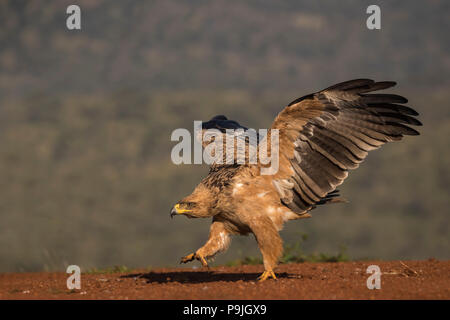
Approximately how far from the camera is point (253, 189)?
8297 mm

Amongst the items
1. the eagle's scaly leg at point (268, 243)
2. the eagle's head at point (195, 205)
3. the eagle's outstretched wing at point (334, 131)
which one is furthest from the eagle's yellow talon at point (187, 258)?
the eagle's outstretched wing at point (334, 131)

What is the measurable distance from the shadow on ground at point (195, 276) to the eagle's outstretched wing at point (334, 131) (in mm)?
1585

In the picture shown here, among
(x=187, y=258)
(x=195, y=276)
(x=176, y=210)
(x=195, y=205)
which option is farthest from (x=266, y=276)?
(x=195, y=276)

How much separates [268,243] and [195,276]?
1.72 m

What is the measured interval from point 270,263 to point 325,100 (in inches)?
95.3

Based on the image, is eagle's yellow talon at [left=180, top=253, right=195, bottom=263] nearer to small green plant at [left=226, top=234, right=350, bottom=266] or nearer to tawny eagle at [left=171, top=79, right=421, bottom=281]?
tawny eagle at [left=171, top=79, right=421, bottom=281]

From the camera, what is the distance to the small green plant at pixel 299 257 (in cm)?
1127

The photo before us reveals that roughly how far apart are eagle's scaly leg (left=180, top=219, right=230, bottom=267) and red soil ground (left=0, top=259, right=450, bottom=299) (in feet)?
1.23

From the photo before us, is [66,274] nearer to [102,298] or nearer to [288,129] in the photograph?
[102,298]

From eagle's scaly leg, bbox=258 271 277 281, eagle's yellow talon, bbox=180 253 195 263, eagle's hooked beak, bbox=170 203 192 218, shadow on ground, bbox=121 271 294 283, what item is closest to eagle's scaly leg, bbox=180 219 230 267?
eagle's yellow talon, bbox=180 253 195 263

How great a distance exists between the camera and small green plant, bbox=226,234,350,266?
37.0 feet

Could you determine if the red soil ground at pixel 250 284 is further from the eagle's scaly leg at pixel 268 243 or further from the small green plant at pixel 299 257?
the small green plant at pixel 299 257

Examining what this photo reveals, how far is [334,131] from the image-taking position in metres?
8.19

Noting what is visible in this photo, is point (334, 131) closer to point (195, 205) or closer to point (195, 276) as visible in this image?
point (195, 205)
